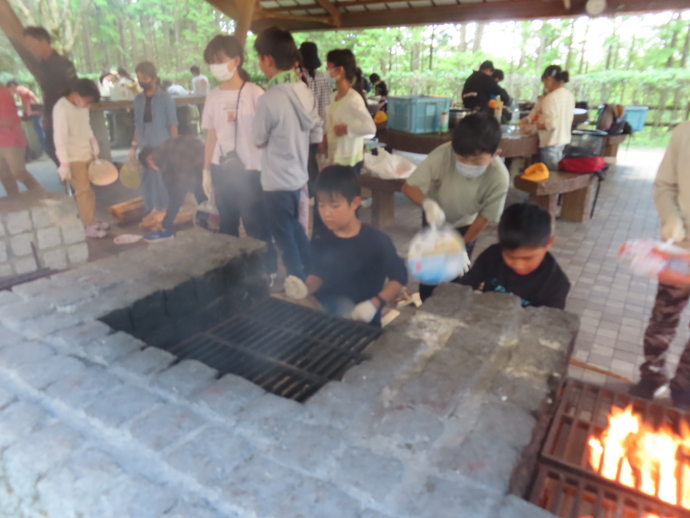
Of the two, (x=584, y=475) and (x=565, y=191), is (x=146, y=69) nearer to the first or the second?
(x=565, y=191)

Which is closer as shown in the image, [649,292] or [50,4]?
[649,292]

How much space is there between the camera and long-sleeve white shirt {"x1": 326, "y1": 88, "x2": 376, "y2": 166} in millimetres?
3838

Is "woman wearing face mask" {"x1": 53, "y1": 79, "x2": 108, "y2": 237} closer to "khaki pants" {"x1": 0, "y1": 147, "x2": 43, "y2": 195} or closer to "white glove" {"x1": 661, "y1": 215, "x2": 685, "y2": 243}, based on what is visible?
"khaki pants" {"x1": 0, "y1": 147, "x2": 43, "y2": 195}

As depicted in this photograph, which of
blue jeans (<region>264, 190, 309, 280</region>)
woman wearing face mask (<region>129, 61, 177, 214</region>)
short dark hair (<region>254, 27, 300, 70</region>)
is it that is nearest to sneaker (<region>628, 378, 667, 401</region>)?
blue jeans (<region>264, 190, 309, 280</region>)

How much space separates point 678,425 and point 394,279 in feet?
3.96

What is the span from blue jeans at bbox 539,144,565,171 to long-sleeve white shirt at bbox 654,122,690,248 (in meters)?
3.40

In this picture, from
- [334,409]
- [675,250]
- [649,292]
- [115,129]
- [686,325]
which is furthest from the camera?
[115,129]

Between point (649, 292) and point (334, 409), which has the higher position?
point (334, 409)

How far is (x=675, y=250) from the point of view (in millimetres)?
1986

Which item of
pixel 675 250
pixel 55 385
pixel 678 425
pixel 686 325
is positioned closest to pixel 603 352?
pixel 686 325

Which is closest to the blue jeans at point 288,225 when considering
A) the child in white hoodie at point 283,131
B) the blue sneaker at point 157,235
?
the child in white hoodie at point 283,131

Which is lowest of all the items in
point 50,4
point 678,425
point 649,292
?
point 649,292

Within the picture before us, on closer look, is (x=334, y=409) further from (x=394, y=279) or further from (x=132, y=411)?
(x=394, y=279)

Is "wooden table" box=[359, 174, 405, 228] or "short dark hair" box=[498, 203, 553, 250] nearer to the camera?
"short dark hair" box=[498, 203, 553, 250]
